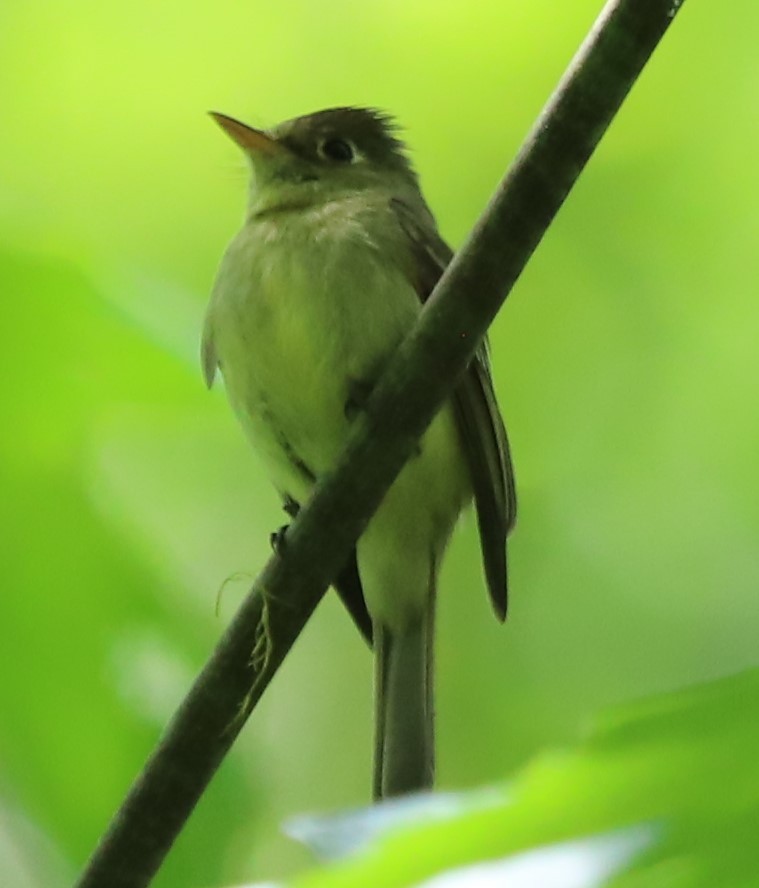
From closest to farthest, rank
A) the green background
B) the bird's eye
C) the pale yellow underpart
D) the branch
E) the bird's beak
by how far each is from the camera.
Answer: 1. the branch
2. the green background
3. the pale yellow underpart
4. the bird's beak
5. the bird's eye

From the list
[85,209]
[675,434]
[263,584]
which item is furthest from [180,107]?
[263,584]

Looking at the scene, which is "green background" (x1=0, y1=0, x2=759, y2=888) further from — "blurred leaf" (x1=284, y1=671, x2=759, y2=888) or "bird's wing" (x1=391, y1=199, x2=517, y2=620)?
"blurred leaf" (x1=284, y1=671, x2=759, y2=888)

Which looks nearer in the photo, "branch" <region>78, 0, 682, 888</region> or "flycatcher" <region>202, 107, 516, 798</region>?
"branch" <region>78, 0, 682, 888</region>

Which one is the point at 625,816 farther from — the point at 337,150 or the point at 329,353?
the point at 337,150

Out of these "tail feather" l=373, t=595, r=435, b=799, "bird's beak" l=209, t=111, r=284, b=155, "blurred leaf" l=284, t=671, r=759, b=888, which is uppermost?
"bird's beak" l=209, t=111, r=284, b=155

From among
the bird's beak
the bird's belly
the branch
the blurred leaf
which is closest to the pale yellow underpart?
the bird's belly

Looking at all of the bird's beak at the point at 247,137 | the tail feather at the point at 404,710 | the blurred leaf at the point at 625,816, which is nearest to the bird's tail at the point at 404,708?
the tail feather at the point at 404,710
